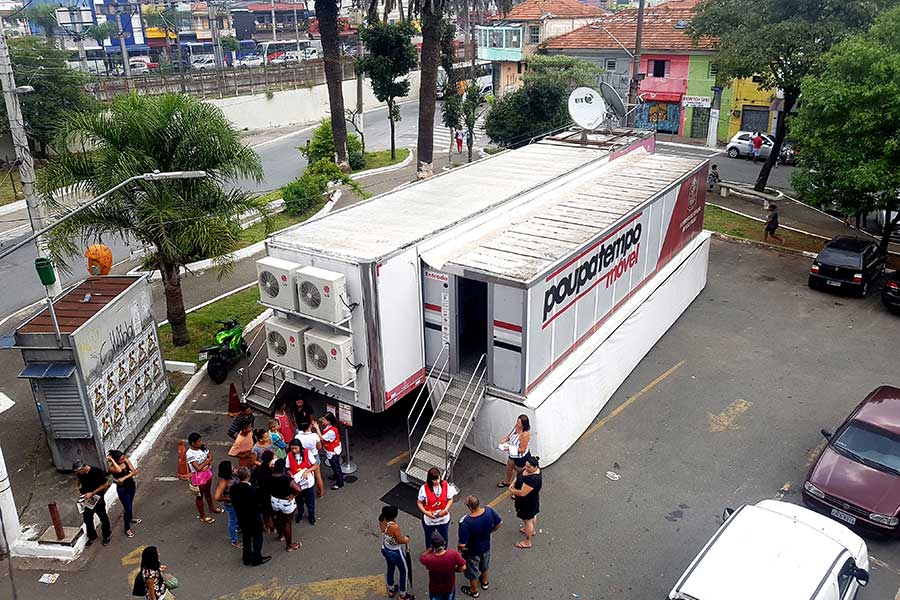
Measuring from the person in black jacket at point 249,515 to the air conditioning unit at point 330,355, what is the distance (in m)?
2.26

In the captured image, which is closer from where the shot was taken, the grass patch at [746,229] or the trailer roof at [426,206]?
the trailer roof at [426,206]

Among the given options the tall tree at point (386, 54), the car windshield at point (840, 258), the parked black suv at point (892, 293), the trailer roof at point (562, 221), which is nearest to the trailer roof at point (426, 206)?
the trailer roof at point (562, 221)

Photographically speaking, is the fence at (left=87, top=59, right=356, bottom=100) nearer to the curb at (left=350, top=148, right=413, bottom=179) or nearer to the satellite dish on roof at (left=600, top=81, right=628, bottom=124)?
the curb at (left=350, top=148, right=413, bottom=179)

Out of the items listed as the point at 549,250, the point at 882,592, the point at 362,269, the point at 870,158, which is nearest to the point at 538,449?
the point at 549,250

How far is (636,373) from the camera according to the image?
50.3 ft

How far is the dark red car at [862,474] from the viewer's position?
10.3 metres

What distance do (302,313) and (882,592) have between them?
355 inches

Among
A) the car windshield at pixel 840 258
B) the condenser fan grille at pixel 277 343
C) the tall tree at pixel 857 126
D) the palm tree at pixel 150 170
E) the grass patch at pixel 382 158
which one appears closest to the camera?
the condenser fan grille at pixel 277 343

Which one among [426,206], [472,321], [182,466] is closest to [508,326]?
[472,321]

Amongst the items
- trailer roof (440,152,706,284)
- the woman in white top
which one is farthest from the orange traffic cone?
the woman in white top

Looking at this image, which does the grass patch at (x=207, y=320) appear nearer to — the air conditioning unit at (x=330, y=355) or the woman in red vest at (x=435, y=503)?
the air conditioning unit at (x=330, y=355)

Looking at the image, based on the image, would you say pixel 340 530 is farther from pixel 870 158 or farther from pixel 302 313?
pixel 870 158

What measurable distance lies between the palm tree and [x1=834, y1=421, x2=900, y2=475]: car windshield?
1137 centimetres

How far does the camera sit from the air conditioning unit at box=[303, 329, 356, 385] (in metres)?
11.2
